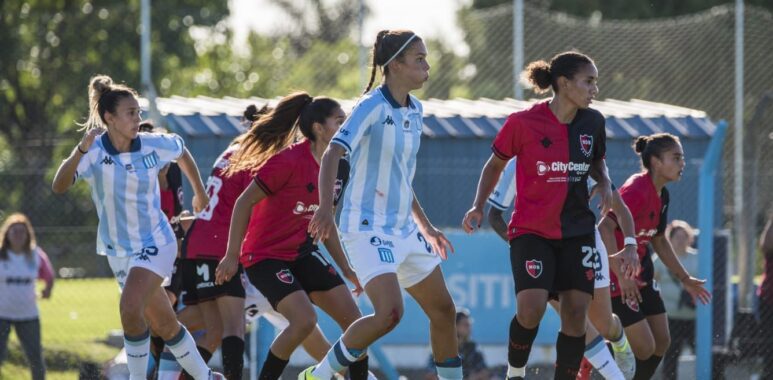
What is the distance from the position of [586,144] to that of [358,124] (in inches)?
49.5

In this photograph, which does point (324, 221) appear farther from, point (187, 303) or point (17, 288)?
point (17, 288)

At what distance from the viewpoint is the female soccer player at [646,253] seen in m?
7.91

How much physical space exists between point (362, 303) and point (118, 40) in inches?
753

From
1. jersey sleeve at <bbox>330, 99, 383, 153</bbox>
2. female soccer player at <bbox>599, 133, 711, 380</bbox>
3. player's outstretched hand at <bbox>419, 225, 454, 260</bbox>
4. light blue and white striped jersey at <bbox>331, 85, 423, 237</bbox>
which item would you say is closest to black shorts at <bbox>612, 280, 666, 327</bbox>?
female soccer player at <bbox>599, 133, 711, 380</bbox>

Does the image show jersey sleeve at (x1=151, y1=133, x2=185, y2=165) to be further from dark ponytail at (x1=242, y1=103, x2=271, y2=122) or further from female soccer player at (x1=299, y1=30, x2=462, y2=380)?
female soccer player at (x1=299, y1=30, x2=462, y2=380)

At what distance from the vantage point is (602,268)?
7113 mm

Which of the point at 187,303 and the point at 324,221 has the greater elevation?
the point at 324,221

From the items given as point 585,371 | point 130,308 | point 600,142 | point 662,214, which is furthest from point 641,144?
point 130,308

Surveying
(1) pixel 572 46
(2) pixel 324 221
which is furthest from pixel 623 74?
(2) pixel 324 221

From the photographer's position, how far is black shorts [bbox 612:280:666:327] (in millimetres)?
7953

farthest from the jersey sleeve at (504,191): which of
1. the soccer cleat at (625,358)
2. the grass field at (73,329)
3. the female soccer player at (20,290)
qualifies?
the grass field at (73,329)

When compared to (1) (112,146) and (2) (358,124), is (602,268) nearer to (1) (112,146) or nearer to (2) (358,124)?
(2) (358,124)

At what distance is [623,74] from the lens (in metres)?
19.6

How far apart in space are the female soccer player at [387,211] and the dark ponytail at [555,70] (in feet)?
2.20
